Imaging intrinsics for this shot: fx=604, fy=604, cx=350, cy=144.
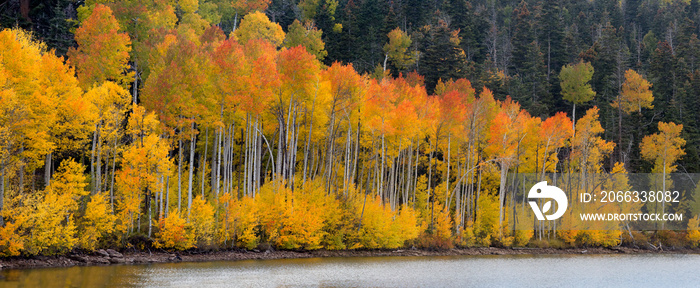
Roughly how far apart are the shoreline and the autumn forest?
2.05 feet

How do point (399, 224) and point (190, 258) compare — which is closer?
point (190, 258)

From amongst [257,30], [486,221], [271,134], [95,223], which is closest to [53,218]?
[95,223]

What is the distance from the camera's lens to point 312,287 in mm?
27281

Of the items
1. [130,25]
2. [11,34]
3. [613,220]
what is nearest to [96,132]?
[11,34]

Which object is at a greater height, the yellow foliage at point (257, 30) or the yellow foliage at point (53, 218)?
the yellow foliage at point (257, 30)

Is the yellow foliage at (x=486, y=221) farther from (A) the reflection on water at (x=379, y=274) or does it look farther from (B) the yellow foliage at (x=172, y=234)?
(B) the yellow foliage at (x=172, y=234)

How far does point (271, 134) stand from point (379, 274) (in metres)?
22.5

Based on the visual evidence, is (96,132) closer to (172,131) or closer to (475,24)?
(172,131)

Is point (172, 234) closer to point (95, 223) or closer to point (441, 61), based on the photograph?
point (95, 223)

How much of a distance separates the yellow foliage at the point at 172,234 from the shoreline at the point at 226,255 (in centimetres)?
61

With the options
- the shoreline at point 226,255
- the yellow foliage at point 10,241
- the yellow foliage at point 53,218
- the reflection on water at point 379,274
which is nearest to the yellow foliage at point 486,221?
the shoreline at point 226,255

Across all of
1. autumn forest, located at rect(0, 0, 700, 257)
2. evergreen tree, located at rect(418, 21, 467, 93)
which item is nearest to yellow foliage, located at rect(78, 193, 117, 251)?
autumn forest, located at rect(0, 0, 700, 257)

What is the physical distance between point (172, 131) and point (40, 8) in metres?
24.5

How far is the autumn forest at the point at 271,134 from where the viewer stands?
36.2 metres
